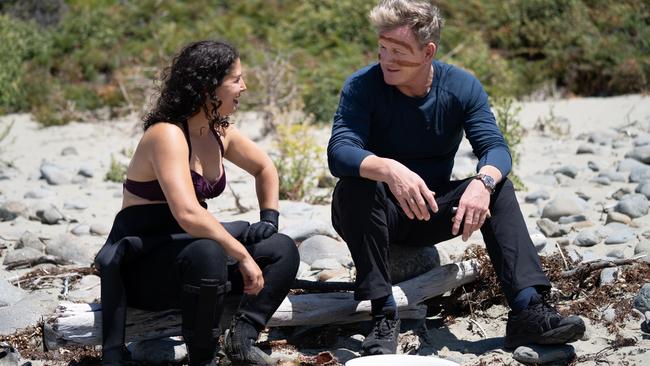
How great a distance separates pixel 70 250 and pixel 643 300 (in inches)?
124

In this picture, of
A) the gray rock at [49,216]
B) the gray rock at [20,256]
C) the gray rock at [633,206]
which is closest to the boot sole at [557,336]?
the gray rock at [633,206]

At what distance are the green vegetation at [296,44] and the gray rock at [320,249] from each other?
436cm

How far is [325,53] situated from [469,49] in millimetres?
1879

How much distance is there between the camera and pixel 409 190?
13.1ft

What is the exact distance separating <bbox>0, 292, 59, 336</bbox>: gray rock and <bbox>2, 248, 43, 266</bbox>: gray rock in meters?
0.87

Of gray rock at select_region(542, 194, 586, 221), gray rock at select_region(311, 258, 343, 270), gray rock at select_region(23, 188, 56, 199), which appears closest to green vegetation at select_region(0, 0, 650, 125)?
gray rock at select_region(23, 188, 56, 199)

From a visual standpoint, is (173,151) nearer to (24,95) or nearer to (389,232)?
(389,232)

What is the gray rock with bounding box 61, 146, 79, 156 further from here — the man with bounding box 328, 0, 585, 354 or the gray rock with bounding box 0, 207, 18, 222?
the man with bounding box 328, 0, 585, 354

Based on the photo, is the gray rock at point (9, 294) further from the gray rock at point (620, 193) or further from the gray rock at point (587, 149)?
the gray rock at point (587, 149)

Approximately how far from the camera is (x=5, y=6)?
13.8 metres

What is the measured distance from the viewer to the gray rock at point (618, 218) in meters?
6.06

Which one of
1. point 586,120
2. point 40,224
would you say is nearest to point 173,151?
point 40,224

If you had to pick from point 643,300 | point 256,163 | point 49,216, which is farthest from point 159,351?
point 49,216

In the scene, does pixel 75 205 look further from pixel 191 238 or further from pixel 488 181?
pixel 488 181
